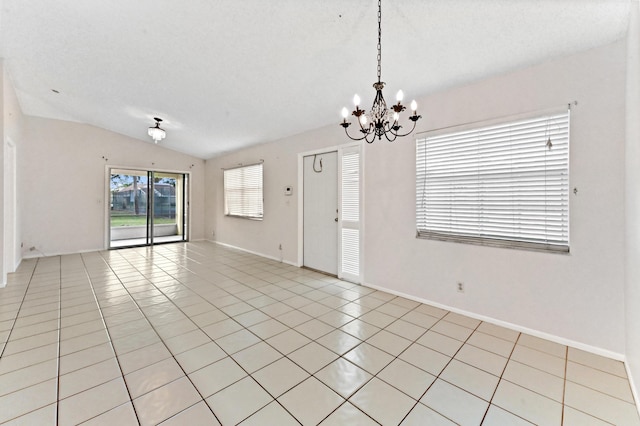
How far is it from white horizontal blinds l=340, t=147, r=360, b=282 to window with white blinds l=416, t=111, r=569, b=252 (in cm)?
100

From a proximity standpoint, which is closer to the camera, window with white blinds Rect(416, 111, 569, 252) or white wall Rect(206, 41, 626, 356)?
white wall Rect(206, 41, 626, 356)

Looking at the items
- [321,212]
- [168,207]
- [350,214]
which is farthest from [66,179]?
[350,214]

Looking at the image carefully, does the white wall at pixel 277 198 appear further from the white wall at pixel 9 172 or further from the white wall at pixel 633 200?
Result: the white wall at pixel 9 172

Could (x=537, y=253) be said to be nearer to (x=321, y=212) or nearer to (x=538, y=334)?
(x=538, y=334)

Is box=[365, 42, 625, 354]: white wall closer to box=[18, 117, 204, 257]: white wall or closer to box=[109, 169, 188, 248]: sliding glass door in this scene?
box=[109, 169, 188, 248]: sliding glass door

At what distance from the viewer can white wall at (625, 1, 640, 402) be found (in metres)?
1.75

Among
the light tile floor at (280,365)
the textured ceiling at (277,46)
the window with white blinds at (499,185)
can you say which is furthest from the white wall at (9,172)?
the window with white blinds at (499,185)

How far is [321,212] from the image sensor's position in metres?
4.79

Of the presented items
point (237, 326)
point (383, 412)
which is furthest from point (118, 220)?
point (383, 412)

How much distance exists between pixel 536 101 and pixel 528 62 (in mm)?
359

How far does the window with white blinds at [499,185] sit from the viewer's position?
244cm

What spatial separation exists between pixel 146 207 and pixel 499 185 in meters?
7.98

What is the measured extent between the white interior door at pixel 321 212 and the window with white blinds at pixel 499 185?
1561mm

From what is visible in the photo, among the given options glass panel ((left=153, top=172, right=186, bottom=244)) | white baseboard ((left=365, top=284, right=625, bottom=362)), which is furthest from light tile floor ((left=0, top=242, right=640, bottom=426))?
glass panel ((left=153, top=172, right=186, bottom=244))
